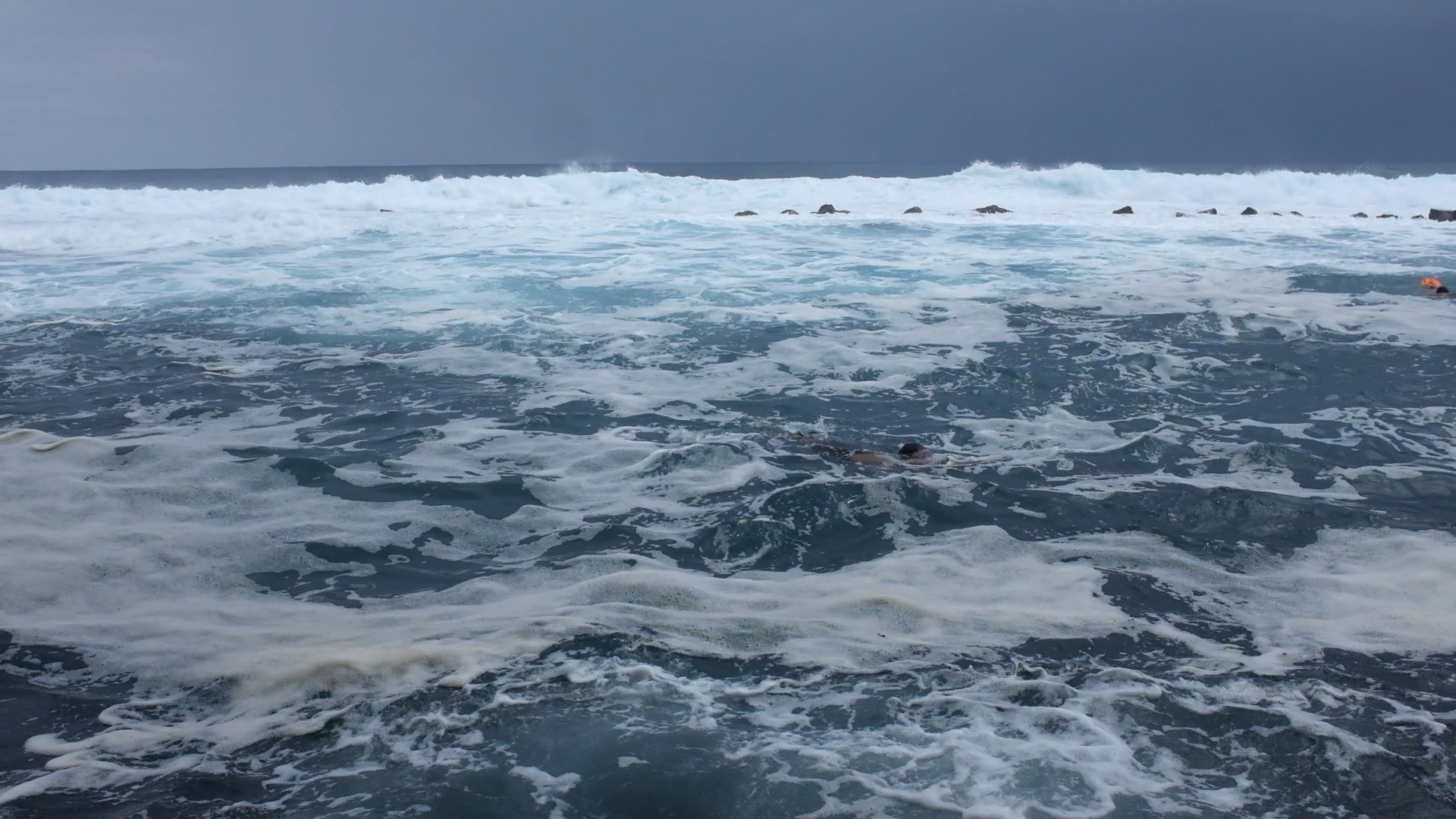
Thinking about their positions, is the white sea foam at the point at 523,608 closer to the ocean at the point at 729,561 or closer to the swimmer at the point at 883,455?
the ocean at the point at 729,561

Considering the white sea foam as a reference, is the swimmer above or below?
above

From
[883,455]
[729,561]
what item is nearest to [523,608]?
[729,561]

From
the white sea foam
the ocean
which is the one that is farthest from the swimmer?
the white sea foam

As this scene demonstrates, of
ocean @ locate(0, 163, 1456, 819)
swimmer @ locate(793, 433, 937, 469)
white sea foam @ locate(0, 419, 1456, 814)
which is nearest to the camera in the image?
ocean @ locate(0, 163, 1456, 819)

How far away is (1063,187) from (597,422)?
34655mm

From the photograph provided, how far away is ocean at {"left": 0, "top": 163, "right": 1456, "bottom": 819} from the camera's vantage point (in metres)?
3.38

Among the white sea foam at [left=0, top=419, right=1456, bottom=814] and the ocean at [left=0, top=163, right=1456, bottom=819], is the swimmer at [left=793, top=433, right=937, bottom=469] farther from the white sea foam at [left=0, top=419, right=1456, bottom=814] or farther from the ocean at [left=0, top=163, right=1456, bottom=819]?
the white sea foam at [left=0, top=419, right=1456, bottom=814]

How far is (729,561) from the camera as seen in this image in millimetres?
5145

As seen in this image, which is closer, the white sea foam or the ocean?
the ocean

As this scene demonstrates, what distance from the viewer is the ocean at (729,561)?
3.38 metres

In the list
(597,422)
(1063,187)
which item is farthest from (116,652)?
(1063,187)

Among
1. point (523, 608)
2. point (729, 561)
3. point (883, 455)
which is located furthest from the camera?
point (883, 455)

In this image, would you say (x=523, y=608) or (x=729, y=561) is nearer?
(x=523, y=608)

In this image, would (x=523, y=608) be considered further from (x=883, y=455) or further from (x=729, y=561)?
(x=883, y=455)
